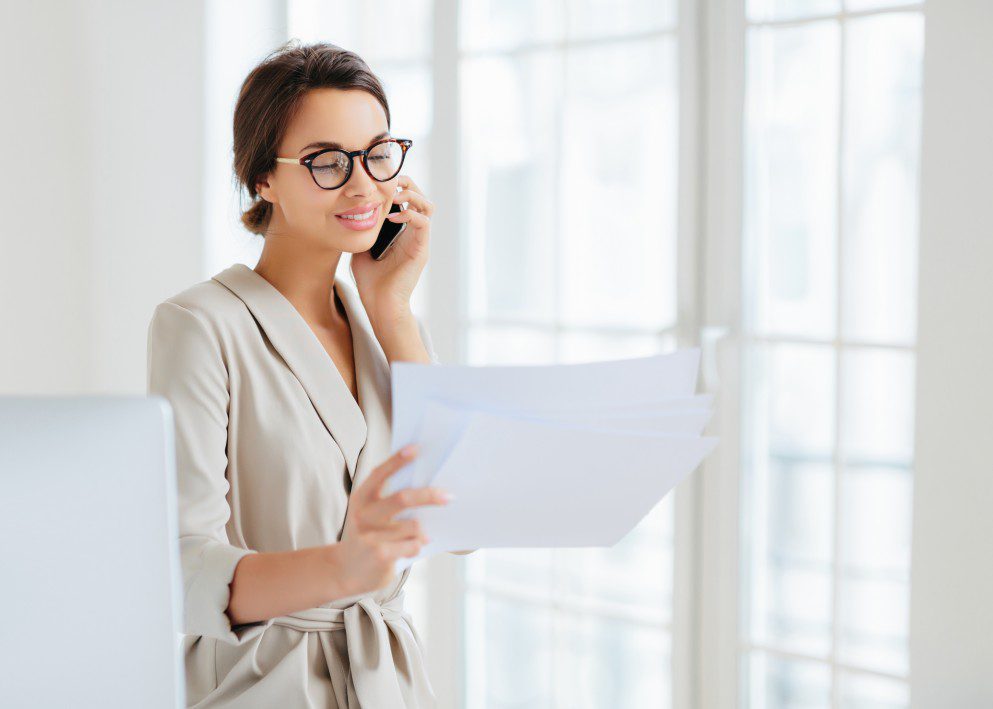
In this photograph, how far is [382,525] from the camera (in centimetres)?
102

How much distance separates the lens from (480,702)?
302 cm

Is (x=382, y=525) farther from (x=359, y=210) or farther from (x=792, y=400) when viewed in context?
(x=792, y=400)

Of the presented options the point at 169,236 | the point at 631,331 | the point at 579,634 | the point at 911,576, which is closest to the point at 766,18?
the point at 631,331

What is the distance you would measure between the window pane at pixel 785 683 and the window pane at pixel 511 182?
1.04m

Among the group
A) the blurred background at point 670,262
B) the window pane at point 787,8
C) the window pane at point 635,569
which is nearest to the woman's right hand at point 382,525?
the blurred background at point 670,262

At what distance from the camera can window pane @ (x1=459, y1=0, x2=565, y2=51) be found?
8.87 ft

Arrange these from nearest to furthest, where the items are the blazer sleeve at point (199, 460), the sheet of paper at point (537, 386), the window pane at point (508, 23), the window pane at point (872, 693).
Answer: the sheet of paper at point (537, 386)
the blazer sleeve at point (199, 460)
the window pane at point (872, 693)
the window pane at point (508, 23)

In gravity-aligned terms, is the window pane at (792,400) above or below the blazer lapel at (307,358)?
→ below

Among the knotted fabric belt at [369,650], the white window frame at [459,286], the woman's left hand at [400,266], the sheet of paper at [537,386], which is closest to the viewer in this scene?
the sheet of paper at [537,386]

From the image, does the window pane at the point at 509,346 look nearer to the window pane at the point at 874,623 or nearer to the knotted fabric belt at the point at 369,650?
the window pane at the point at 874,623

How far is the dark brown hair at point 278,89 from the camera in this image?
1392 millimetres

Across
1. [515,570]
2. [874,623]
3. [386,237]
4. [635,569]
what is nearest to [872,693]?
[874,623]

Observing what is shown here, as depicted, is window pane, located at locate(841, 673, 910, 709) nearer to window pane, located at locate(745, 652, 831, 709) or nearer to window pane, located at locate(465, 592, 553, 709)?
window pane, located at locate(745, 652, 831, 709)

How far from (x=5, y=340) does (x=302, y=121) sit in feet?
6.52
